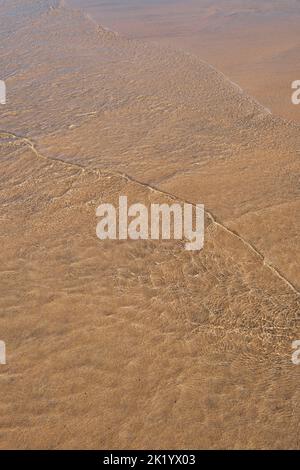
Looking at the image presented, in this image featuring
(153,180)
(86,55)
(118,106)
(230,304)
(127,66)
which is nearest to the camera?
(230,304)

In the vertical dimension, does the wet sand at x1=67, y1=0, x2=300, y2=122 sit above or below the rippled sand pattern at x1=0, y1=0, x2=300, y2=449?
above

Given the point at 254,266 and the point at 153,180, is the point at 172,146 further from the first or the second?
the point at 254,266

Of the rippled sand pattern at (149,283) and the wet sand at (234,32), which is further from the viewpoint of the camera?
the wet sand at (234,32)

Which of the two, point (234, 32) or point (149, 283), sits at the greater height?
point (234, 32)

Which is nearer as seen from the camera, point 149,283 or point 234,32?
point 149,283

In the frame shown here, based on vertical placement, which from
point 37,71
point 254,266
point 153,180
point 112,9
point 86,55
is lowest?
point 254,266

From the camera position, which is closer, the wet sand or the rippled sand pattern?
the rippled sand pattern

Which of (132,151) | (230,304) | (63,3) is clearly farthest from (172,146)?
(63,3)

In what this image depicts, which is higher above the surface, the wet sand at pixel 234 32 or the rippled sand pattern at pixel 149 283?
the wet sand at pixel 234 32
